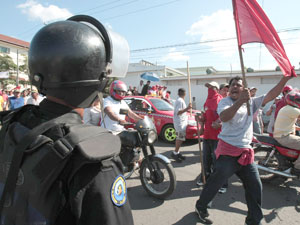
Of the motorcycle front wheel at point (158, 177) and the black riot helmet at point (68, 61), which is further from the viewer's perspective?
the motorcycle front wheel at point (158, 177)

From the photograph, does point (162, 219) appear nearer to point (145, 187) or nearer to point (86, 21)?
point (145, 187)

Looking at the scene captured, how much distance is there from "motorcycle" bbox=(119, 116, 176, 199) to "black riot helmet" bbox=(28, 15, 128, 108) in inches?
88.9

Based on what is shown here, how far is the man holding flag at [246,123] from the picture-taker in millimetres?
2467

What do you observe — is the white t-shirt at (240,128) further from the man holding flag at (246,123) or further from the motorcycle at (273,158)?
the motorcycle at (273,158)

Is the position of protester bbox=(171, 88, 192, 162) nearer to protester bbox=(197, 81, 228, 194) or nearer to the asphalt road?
the asphalt road

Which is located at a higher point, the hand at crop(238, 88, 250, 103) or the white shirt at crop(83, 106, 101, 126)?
the hand at crop(238, 88, 250, 103)

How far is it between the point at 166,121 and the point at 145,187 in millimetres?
4088

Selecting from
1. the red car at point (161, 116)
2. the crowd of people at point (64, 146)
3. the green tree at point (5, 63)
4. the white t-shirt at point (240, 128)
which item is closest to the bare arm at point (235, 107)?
the white t-shirt at point (240, 128)

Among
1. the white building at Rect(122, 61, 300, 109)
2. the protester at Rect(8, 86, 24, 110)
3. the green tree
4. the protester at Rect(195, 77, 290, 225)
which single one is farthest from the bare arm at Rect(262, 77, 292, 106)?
the green tree

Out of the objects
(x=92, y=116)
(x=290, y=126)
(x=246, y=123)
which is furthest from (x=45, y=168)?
(x=290, y=126)

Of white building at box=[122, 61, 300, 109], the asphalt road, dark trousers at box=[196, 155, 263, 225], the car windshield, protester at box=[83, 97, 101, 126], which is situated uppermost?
white building at box=[122, 61, 300, 109]

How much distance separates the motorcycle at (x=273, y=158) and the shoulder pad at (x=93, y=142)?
3.91m

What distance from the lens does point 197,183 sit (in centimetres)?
407

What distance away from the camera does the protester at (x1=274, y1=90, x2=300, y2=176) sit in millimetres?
3801
